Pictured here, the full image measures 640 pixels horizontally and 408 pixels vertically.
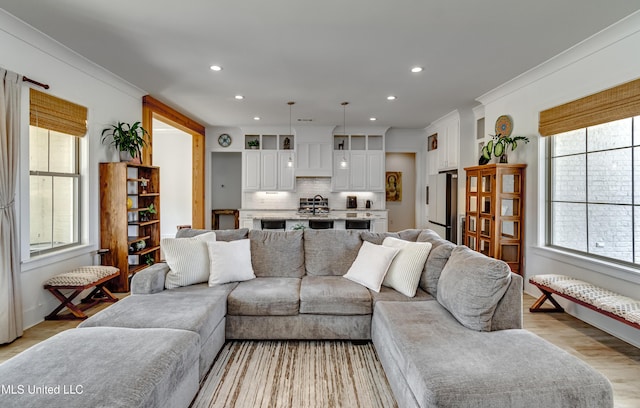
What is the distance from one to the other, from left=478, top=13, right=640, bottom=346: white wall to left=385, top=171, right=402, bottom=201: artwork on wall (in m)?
3.40

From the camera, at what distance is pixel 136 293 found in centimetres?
279

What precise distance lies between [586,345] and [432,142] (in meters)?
5.33

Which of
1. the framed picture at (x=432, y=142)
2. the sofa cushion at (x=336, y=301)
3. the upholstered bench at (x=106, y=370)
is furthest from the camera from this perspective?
the framed picture at (x=432, y=142)

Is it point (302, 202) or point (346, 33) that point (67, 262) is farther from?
point (302, 202)

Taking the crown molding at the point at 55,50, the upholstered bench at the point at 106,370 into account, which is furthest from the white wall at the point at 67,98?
the upholstered bench at the point at 106,370

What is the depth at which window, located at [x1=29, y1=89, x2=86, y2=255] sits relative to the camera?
11.0ft

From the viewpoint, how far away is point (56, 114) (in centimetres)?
350

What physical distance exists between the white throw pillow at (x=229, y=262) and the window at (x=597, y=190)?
3383 mm

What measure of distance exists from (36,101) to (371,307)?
3570mm

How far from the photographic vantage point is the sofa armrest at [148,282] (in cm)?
279

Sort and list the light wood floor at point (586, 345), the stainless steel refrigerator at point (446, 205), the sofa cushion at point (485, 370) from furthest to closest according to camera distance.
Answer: the stainless steel refrigerator at point (446, 205)
the light wood floor at point (586, 345)
the sofa cushion at point (485, 370)

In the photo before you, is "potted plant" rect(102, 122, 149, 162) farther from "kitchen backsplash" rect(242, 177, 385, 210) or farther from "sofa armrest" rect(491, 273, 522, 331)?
"sofa armrest" rect(491, 273, 522, 331)

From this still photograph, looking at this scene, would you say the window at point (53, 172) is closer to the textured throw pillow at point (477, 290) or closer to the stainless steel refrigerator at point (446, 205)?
the textured throw pillow at point (477, 290)

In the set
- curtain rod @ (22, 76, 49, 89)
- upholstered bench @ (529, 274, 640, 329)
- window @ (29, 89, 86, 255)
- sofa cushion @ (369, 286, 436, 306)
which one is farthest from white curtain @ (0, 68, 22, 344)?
upholstered bench @ (529, 274, 640, 329)
